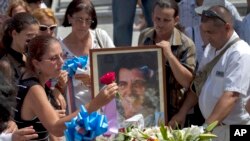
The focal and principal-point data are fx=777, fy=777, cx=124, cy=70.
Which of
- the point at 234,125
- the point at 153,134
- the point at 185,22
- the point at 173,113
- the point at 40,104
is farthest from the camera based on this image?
the point at 185,22

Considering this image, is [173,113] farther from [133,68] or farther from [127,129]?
[127,129]

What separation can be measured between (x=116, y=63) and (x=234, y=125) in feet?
3.11

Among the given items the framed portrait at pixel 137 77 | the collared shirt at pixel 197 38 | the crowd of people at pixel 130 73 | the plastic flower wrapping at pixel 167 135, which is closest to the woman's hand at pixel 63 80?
the crowd of people at pixel 130 73

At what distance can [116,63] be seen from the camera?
5.52 metres

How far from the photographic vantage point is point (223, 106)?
5.40 meters

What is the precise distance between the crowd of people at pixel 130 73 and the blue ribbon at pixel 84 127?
1.12ft

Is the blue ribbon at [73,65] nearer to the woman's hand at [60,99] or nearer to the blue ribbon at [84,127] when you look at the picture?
the woman's hand at [60,99]

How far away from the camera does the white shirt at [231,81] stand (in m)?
5.44

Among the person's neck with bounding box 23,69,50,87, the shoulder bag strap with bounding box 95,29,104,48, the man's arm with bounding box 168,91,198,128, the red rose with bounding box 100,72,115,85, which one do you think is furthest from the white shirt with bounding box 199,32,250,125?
the person's neck with bounding box 23,69,50,87

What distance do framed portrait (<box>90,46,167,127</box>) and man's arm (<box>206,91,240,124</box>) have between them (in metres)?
0.36

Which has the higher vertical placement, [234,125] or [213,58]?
[213,58]

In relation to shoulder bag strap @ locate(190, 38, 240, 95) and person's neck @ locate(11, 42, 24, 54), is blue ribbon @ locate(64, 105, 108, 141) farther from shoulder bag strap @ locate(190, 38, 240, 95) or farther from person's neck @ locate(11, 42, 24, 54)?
person's neck @ locate(11, 42, 24, 54)

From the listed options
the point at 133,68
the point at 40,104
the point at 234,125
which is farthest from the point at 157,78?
the point at 40,104

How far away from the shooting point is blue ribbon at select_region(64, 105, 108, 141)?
440 cm
